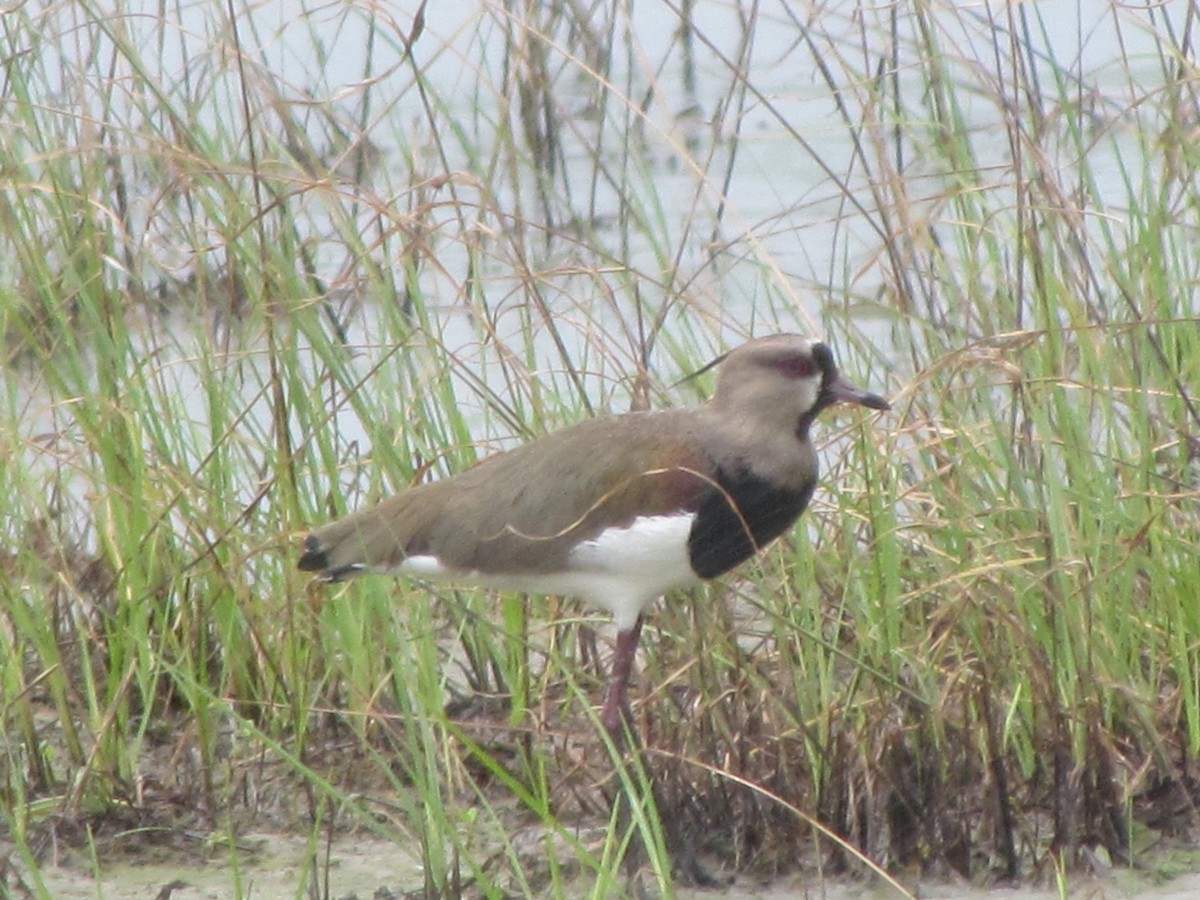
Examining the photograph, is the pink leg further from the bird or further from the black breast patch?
the black breast patch

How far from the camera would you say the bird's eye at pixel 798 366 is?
3643 mm

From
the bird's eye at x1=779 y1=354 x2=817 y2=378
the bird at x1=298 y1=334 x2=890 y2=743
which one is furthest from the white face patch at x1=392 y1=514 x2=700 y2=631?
the bird's eye at x1=779 y1=354 x2=817 y2=378

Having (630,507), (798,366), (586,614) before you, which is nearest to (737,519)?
(630,507)

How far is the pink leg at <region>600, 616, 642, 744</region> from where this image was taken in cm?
372

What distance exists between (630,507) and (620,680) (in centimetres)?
32

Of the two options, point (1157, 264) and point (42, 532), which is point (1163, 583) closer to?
point (1157, 264)

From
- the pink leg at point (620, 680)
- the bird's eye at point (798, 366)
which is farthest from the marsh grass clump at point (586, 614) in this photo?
the bird's eye at point (798, 366)

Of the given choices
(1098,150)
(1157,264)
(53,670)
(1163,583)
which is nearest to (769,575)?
(1163,583)

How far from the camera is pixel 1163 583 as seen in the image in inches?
150

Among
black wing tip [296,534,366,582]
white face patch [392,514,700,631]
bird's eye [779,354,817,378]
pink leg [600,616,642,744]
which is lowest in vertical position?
pink leg [600,616,642,744]

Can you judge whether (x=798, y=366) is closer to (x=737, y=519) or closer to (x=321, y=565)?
(x=737, y=519)

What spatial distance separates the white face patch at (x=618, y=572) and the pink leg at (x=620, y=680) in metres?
0.03

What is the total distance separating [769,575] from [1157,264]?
3.21 ft

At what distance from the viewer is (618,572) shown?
361 centimetres
